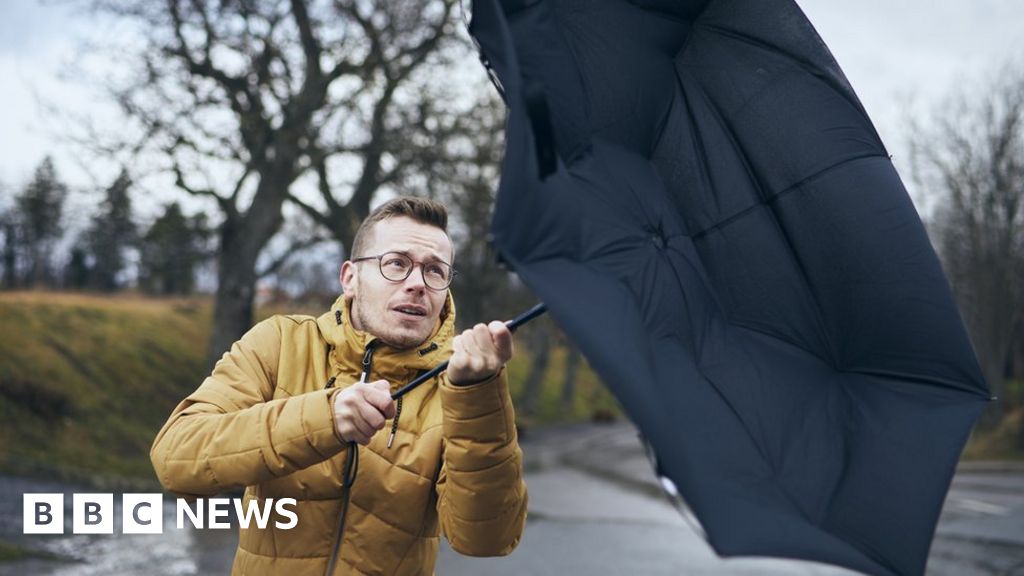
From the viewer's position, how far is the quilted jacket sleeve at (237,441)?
221 centimetres

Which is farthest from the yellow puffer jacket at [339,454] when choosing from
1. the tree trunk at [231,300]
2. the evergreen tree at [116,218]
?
the tree trunk at [231,300]

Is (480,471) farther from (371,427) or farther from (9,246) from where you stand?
(9,246)

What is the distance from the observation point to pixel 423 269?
2.63 meters

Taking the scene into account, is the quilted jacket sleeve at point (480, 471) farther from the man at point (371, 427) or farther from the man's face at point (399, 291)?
the man's face at point (399, 291)

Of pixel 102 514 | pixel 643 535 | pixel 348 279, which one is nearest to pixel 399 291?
pixel 348 279

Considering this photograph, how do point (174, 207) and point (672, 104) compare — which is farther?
point (174, 207)

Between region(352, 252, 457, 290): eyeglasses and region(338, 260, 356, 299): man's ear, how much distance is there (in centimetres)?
13

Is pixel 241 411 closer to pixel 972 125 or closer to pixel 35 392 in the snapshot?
pixel 35 392

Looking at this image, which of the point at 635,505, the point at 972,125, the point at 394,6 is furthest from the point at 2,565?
the point at 972,125

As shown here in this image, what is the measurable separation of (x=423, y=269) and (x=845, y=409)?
1.17m

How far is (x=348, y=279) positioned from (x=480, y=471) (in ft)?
2.46

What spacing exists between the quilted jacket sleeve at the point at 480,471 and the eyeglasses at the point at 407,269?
346 mm

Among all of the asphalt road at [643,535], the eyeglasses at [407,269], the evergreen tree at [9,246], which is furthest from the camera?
the evergreen tree at [9,246]

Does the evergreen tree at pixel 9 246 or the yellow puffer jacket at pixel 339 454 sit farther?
the evergreen tree at pixel 9 246
